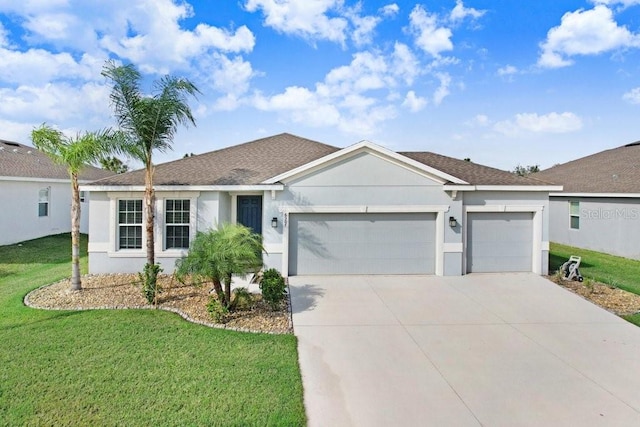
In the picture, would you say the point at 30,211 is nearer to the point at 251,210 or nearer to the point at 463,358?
the point at 251,210

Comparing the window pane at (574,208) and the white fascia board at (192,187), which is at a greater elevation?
the white fascia board at (192,187)

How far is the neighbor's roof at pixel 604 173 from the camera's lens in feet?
52.4

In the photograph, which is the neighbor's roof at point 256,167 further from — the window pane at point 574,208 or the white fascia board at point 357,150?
the window pane at point 574,208

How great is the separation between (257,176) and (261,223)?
1644 mm

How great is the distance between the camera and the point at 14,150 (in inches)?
773

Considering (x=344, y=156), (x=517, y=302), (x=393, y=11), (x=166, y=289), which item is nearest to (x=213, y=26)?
(x=393, y=11)

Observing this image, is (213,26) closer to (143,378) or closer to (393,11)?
(393,11)

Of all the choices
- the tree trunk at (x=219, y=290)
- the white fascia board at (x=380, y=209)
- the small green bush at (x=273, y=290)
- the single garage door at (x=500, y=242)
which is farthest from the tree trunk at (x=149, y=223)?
the single garage door at (x=500, y=242)

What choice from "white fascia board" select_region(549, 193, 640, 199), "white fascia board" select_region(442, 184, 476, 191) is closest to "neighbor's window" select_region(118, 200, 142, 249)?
"white fascia board" select_region(442, 184, 476, 191)

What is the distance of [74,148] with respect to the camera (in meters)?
8.50

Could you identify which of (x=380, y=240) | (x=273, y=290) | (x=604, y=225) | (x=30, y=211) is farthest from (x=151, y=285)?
(x=604, y=225)

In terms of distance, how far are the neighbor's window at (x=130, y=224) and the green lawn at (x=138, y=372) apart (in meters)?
3.62

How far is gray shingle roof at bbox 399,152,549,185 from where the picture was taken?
11.5 m

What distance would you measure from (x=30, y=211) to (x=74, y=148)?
12.1 metres
